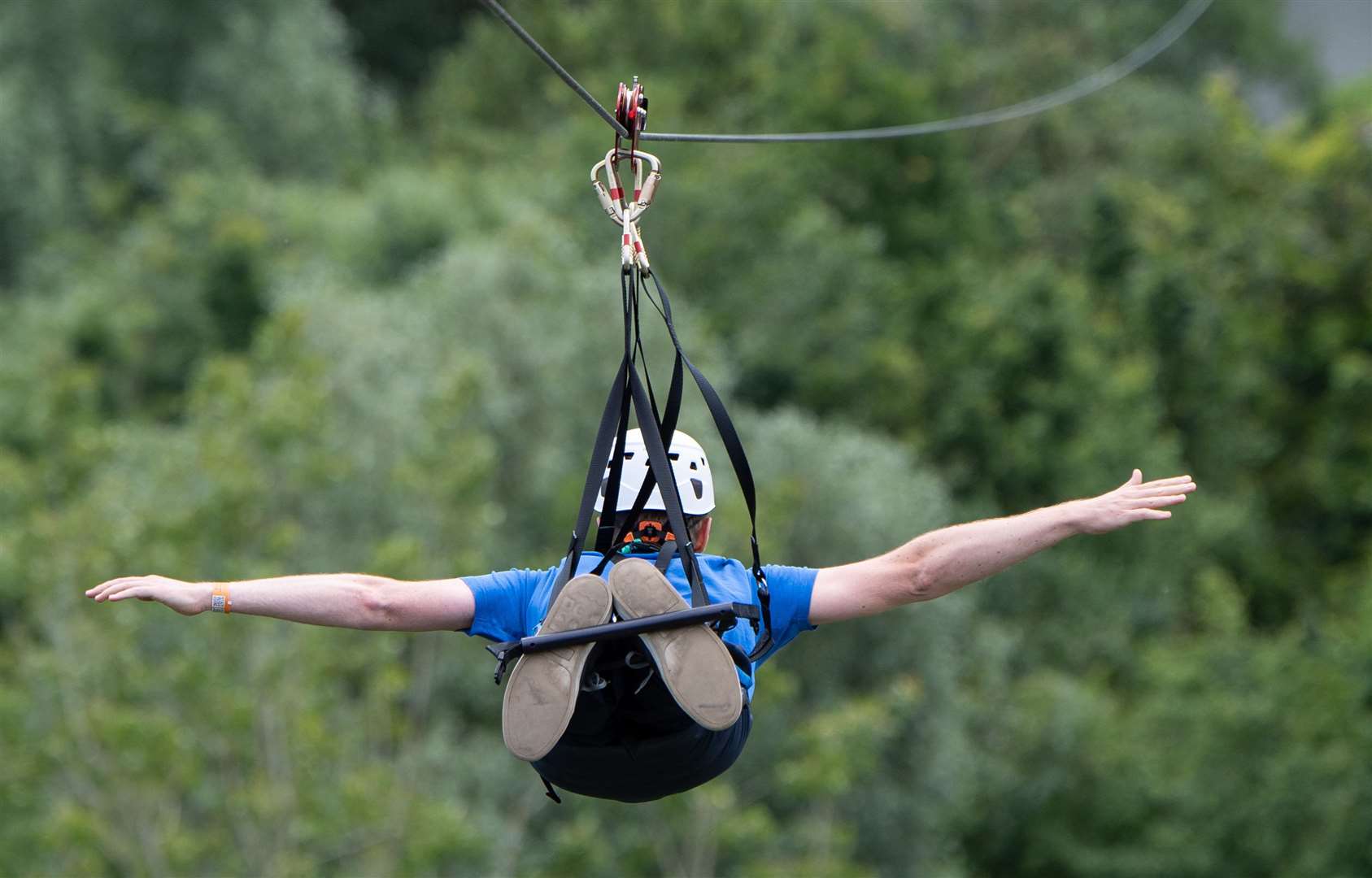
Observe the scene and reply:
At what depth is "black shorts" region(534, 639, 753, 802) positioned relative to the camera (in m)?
5.47

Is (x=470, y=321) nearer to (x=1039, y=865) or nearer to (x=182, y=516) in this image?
(x=182, y=516)

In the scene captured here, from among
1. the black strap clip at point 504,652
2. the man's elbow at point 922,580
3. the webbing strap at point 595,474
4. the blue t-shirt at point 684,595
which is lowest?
the black strap clip at point 504,652

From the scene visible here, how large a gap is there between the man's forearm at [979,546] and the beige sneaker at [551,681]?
944 mm

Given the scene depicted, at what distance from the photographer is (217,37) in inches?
1298

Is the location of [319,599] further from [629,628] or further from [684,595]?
[684,595]

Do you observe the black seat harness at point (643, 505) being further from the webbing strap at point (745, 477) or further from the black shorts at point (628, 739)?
the black shorts at point (628, 739)

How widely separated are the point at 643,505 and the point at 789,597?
52cm

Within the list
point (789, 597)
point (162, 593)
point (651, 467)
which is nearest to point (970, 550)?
point (789, 597)

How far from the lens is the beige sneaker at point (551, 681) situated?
5.27m

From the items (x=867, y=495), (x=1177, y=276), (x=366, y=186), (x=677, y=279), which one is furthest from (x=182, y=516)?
(x=1177, y=276)

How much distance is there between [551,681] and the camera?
5.29 m

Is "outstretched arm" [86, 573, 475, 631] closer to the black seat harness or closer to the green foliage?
the black seat harness

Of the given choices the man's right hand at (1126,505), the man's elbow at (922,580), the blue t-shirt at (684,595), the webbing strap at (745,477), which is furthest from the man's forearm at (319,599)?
the man's right hand at (1126,505)

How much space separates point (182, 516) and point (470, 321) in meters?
6.37
